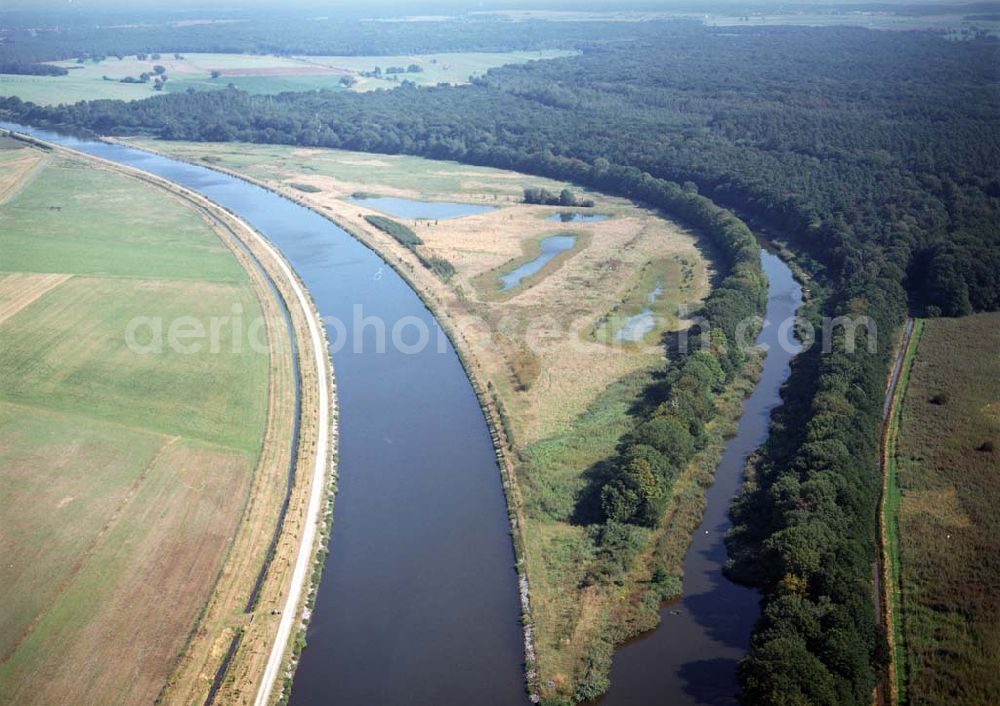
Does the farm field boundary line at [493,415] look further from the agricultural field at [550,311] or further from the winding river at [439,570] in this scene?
the winding river at [439,570]

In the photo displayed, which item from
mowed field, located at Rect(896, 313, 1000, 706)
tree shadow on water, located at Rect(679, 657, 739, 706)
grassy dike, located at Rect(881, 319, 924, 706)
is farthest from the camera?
grassy dike, located at Rect(881, 319, 924, 706)

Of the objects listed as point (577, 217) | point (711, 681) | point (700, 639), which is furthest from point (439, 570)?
point (577, 217)

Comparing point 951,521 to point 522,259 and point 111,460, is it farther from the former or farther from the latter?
point 522,259

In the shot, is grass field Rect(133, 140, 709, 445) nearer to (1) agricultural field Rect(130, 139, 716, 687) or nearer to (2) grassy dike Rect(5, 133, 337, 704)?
(1) agricultural field Rect(130, 139, 716, 687)

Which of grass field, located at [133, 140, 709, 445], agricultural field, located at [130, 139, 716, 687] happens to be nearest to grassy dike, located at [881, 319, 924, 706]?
agricultural field, located at [130, 139, 716, 687]

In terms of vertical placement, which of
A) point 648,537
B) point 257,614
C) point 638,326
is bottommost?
point 257,614

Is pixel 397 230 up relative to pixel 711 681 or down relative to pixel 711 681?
up

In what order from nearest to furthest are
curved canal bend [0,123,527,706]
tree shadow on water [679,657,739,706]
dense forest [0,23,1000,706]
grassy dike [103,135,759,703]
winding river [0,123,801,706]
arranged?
1. tree shadow on water [679,657,739,706]
2. winding river [0,123,801,706]
3. curved canal bend [0,123,527,706]
4. grassy dike [103,135,759,703]
5. dense forest [0,23,1000,706]
